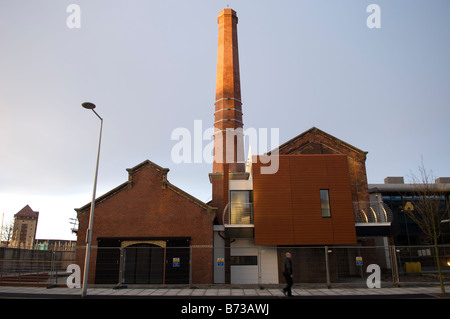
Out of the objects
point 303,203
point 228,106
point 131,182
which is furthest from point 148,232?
point 228,106

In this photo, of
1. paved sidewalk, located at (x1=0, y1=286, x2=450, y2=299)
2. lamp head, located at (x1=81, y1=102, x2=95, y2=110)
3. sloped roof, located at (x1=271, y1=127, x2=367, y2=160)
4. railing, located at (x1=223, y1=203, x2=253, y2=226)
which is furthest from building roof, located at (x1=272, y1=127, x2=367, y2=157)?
lamp head, located at (x1=81, y1=102, x2=95, y2=110)

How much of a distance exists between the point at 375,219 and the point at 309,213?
476cm

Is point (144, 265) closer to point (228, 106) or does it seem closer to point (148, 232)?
point (148, 232)

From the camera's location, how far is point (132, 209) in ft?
70.7

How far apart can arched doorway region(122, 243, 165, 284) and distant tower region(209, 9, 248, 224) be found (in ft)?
31.3

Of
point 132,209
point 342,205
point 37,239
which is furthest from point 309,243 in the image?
point 37,239

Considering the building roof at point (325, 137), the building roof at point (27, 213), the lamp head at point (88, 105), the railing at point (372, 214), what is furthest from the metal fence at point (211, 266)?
the building roof at point (27, 213)

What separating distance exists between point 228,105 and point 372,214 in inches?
667

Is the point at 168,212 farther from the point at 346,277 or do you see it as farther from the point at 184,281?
the point at 346,277

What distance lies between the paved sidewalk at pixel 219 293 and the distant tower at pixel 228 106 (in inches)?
481

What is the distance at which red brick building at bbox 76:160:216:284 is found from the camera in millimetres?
20156

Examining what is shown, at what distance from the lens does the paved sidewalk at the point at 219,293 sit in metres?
14.3

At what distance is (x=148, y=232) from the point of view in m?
21.1

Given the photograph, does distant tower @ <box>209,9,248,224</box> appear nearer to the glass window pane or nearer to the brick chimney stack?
the brick chimney stack
